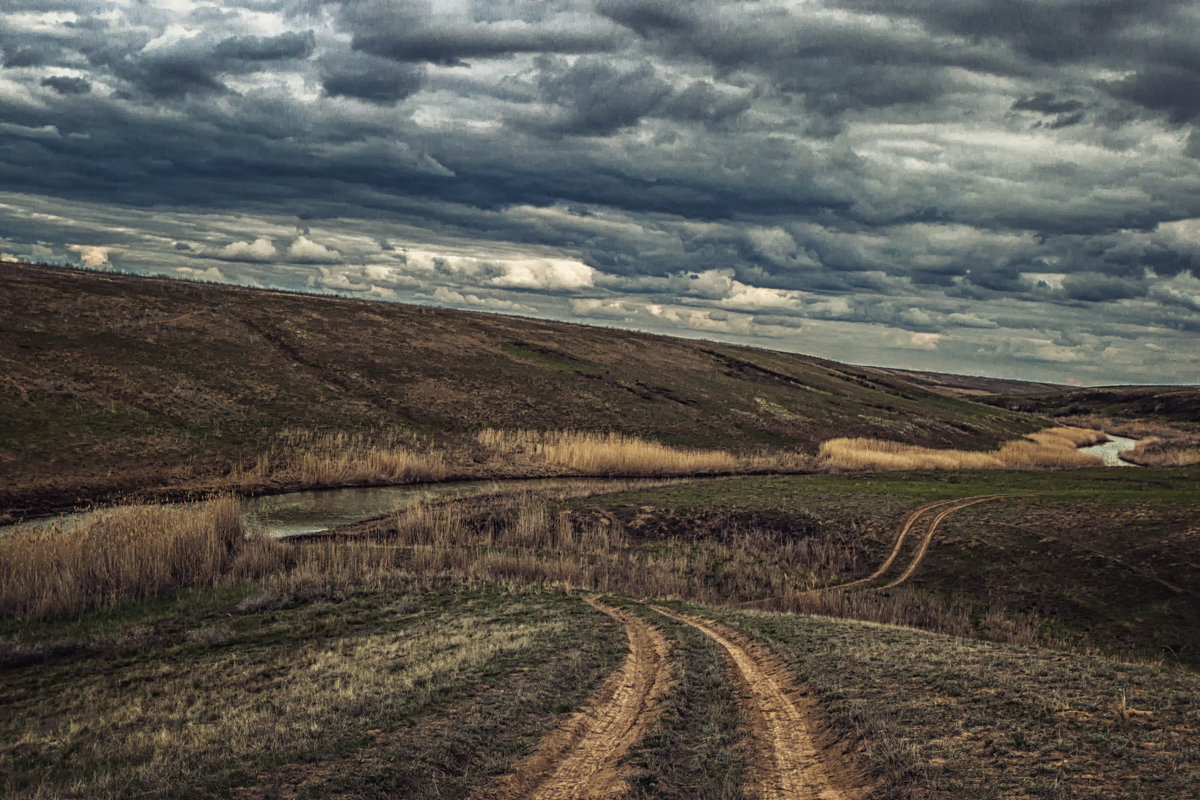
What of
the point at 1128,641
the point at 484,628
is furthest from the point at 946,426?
the point at 484,628

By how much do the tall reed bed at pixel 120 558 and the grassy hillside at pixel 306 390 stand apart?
49.3ft

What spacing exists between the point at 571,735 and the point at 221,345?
65362 millimetres

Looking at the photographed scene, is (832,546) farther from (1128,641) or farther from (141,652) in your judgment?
(141,652)

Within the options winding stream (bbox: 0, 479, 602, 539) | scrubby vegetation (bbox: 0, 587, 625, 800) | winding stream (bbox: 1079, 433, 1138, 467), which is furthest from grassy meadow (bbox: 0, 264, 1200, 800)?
winding stream (bbox: 1079, 433, 1138, 467)

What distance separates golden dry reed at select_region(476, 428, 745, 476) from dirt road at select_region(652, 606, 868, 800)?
38865 mm

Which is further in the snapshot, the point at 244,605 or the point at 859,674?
the point at 244,605

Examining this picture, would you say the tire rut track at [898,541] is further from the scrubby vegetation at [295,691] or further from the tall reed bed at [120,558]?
the tall reed bed at [120,558]

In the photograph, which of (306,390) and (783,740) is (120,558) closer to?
(783,740)

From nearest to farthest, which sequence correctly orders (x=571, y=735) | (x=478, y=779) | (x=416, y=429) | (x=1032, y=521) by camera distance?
(x=478, y=779), (x=571, y=735), (x=1032, y=521), (x=416, y=429)

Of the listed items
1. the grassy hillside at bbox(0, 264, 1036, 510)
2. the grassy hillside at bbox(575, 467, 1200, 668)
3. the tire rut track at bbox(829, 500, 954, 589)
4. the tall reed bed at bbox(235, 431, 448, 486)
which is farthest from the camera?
the tall reed bed at bbox(235, 431, 448, 486)

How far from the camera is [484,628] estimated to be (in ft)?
64.2

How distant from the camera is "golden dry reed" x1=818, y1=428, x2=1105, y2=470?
61.2m

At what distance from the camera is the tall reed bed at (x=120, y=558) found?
851 inches

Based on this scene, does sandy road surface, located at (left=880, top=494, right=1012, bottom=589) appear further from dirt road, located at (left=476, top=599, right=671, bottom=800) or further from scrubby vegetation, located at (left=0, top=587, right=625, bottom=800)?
dirt road, located at (left=476, top=599, right=671, bottom=800)
